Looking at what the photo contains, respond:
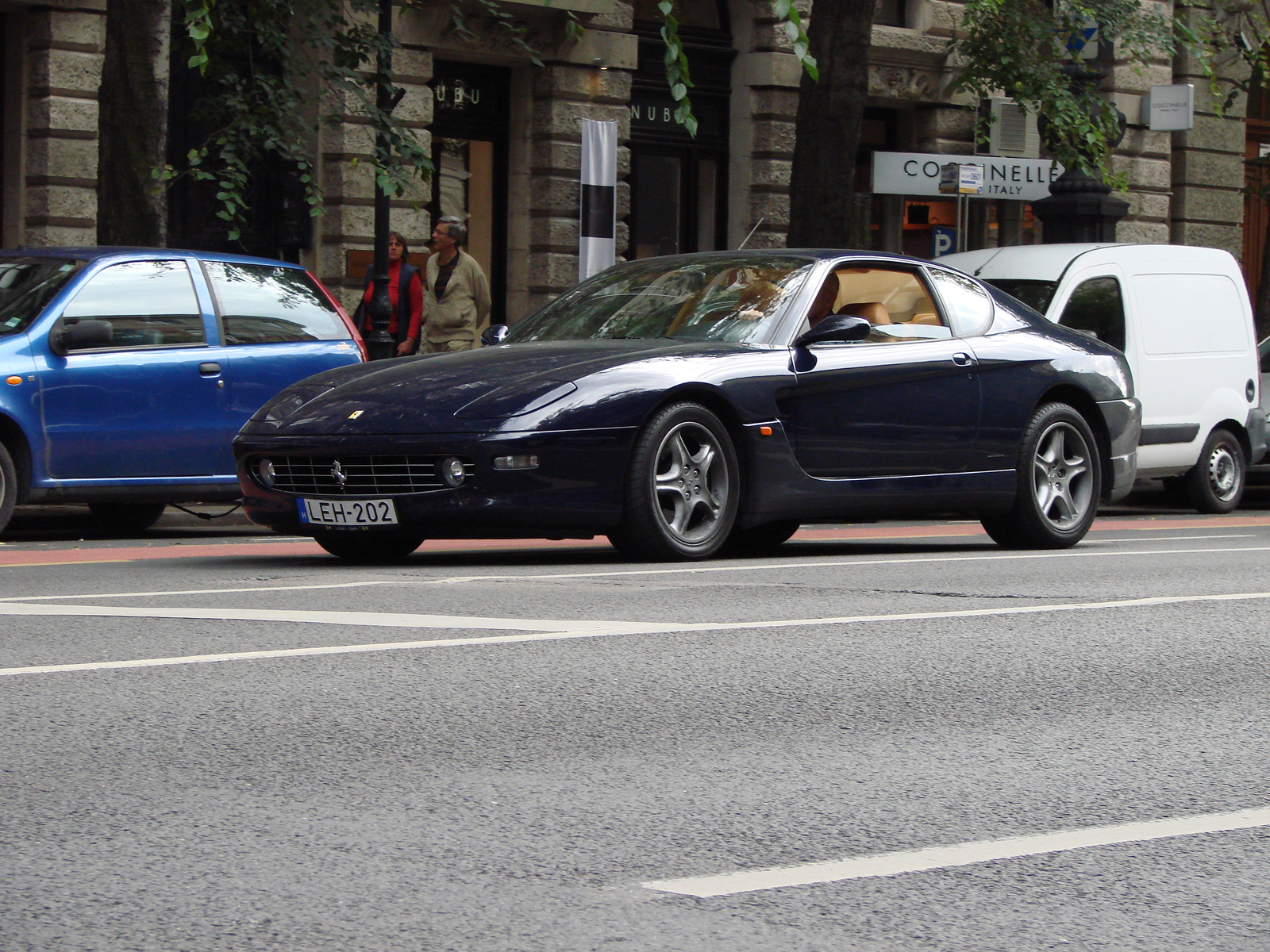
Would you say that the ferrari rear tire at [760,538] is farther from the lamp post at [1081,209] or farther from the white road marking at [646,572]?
the lamp post at [1081,209]

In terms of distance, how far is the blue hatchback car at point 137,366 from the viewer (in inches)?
433

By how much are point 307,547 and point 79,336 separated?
5.26 ft

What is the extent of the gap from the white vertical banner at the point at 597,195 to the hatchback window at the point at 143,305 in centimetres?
1184

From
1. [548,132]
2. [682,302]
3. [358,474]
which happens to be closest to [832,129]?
[548,132]

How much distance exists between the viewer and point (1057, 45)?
25.5 m

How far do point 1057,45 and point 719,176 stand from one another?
14.2 feet

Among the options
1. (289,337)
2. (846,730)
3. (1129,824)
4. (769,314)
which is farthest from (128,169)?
(1129,824)

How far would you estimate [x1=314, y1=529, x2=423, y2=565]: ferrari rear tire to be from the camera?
31.6 ft

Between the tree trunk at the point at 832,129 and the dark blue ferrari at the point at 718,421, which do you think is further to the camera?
the tree trunk at the point at 832,129

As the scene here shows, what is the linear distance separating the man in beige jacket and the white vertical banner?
5.33 m

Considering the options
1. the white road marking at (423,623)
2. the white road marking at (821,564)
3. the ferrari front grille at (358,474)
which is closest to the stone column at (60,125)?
the white road marking at (821,564)

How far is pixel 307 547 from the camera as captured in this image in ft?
36.2

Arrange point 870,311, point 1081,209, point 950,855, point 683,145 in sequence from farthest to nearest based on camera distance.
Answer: point 683,145 → point 1081,209 → point 870,311 → point 950,855

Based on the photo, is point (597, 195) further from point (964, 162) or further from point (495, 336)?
point (495, 336)
